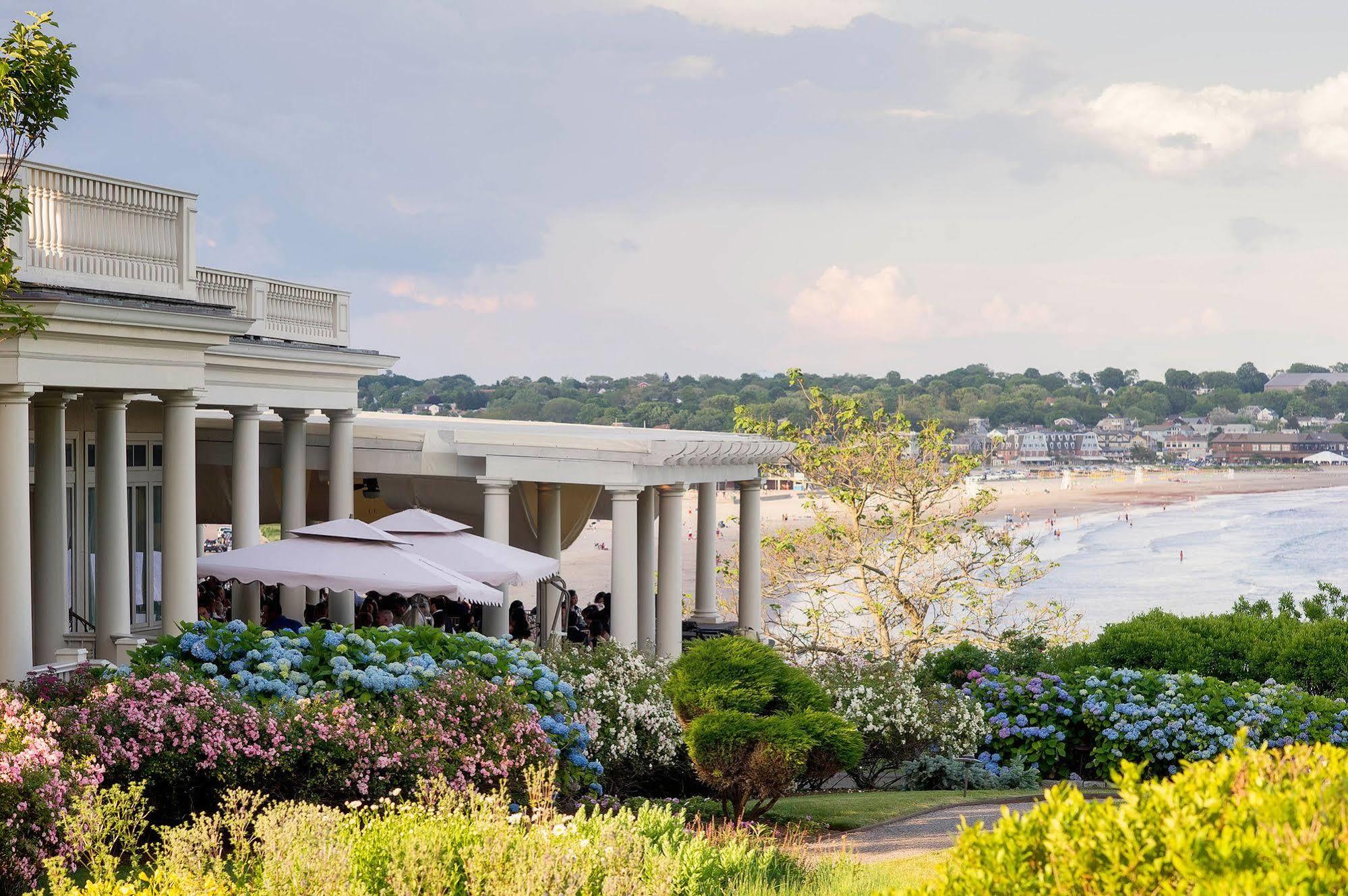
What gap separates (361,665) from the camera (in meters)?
10.1

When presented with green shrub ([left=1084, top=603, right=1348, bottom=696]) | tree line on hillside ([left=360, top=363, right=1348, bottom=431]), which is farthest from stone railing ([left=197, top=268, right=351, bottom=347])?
tree line on hillside ([left=360, top=363, right=1348, bottom=431])

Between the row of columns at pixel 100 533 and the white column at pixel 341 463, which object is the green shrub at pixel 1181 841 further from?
the white column at pixel 341 463

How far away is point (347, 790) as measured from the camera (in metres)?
9.04

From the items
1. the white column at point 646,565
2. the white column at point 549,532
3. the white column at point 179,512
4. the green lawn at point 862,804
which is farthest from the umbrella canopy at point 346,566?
the white column at point 646,565

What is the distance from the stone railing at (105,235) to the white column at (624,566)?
267 inches

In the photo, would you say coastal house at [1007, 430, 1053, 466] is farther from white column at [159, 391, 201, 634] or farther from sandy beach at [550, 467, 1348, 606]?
white column at [159, 391, 201, 634]

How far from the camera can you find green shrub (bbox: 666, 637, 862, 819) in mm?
10102

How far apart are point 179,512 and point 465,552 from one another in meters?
3.39

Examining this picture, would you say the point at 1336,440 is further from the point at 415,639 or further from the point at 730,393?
the point at 415,639

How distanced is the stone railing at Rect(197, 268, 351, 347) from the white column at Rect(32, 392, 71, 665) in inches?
109

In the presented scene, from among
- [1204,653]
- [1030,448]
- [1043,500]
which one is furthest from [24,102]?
[1030,448]

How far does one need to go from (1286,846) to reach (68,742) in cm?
686

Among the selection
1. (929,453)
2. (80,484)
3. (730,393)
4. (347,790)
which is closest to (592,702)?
(347,790)

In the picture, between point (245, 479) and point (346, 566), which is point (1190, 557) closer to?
point (245, 479)
